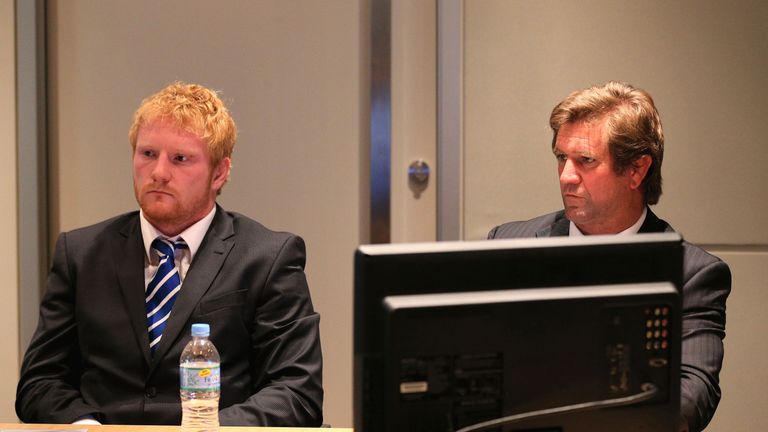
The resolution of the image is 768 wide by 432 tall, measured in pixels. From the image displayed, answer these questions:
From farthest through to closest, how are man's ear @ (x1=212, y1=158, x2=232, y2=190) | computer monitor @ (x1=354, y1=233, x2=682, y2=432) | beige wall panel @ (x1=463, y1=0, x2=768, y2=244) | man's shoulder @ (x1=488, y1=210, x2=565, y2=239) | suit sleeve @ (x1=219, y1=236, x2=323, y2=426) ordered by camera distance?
beige wall panel @ (x1=463, y1=0, x2=768, y2=244) < man's shoulder @ (x1=488, y1=210, x2=565, y2=239) < man's ear @ (x1=212, y1=158, x2=232, y2=190) < suit sleeve @ (x1=219, y1=236, x2=323, y2=426) < computer monitor @ (x1=354, y1=233, x2=682, y2=432)

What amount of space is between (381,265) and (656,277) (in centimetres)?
43

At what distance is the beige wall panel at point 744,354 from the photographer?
130 inches

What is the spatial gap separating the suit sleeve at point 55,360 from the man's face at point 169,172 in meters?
0.30

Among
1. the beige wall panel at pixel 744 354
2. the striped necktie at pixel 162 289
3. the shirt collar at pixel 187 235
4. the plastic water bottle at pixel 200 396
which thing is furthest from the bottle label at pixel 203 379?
the beige wall panel at pixel 744 354

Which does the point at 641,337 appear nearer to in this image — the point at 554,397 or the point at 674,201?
the point at 554,397

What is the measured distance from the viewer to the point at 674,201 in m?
3.34

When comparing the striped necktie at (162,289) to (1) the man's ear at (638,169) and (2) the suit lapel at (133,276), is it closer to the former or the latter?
(2) the suit lapel at (133,276)

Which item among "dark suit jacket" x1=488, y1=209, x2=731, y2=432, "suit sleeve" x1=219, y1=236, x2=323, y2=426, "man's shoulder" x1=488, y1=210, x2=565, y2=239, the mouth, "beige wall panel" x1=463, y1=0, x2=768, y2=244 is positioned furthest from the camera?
"beige wall panel" x1=463, y1=0, x2=768, y2=244

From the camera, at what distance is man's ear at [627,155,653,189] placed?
2332mm

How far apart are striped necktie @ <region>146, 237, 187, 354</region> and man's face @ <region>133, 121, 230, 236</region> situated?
0.07 m

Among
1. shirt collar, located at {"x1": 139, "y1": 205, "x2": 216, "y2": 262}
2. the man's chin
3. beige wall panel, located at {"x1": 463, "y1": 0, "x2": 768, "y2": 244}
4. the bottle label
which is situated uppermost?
beige wall panel, located at {"x1": 463, "y1": 0, "x2": 768, "y2": 244}

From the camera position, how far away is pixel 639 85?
333 centimetres

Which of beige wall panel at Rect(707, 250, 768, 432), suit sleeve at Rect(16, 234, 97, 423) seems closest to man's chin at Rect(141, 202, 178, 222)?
suit sleeve at Rect(16, 234, 97, 423)

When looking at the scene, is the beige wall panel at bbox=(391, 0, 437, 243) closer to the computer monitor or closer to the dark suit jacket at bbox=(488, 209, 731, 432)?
the dark suit jacket at bbox=(488, 209, 731, 432)
